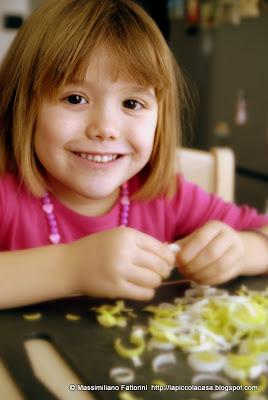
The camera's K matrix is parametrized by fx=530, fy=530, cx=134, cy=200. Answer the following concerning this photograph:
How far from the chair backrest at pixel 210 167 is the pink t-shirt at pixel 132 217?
0.60ft

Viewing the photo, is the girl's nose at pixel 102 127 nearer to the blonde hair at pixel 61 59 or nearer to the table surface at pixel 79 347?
the blonde hair at pixel 61 59

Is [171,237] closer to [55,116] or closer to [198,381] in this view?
[55,116]

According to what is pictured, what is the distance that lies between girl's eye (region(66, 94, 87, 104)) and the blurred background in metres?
2.04

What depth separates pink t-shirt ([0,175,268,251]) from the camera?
3.03 ft

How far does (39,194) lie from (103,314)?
14.0 inches

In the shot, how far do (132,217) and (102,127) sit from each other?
0.96 feet

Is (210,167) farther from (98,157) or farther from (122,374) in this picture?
(122,374)

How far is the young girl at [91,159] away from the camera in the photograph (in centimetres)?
67

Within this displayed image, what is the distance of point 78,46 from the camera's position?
771 millimetres

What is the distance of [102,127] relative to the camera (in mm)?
771

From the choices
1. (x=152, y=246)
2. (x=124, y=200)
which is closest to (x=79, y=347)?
(x=152, y=246)

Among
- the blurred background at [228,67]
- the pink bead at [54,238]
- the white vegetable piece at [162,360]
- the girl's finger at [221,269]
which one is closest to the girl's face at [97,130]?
the pink bead at [54,238]

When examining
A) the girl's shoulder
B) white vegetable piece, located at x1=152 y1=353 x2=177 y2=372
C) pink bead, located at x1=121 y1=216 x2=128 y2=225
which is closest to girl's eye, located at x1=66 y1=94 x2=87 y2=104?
the girl's shoulder

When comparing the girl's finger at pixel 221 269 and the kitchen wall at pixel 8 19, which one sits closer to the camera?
the girl's finger at pixel 221 269
